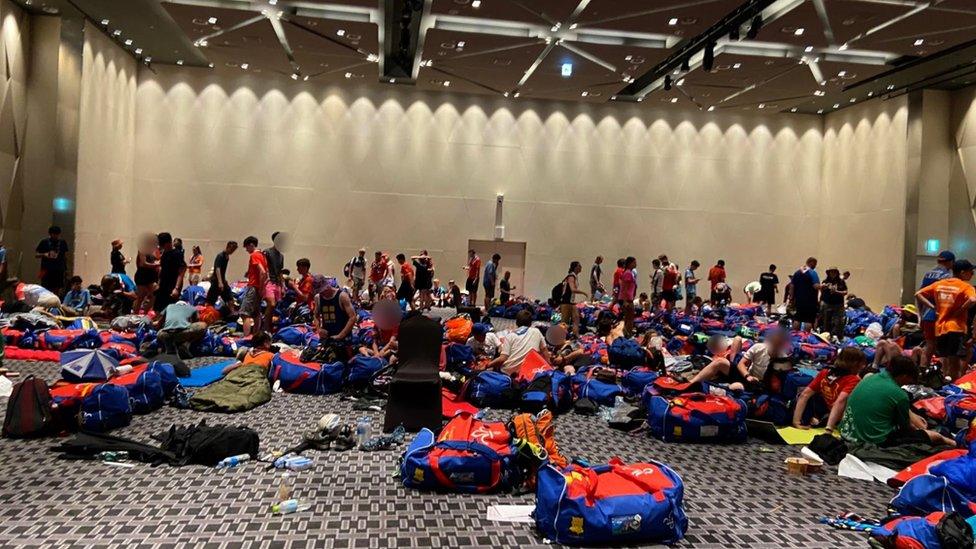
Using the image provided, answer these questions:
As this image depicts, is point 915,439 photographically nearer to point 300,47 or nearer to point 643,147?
point 300,47

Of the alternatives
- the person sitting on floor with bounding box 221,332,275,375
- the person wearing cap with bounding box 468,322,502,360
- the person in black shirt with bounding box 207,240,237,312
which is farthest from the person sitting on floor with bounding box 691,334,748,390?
the person in black shirt with bounding box 207,240,237,312

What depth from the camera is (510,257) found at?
912 inches

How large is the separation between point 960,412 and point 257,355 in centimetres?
774

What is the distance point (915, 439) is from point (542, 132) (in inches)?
738

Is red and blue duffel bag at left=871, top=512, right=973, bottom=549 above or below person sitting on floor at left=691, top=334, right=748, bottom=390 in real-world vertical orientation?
below

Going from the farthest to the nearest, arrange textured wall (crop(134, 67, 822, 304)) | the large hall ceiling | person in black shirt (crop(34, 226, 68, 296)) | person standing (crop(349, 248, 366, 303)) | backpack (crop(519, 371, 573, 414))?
textured wall (crop(134, 67, 822, 304)) → person standing (crop(349, 248, 366, 303)) → the large hall ceiling → person in black shirt (crop(34, 226, 68, 296)) → backpack (crop(519, 371, 573, 414))

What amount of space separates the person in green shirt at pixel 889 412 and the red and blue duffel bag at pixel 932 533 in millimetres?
2163

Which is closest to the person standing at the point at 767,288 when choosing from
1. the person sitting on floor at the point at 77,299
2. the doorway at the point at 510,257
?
the doorway at the point at 510,257

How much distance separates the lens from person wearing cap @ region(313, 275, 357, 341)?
834 cm

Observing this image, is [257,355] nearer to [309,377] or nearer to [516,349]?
[309,377]

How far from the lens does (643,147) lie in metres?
23.6

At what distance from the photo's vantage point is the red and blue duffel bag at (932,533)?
11.1 feet

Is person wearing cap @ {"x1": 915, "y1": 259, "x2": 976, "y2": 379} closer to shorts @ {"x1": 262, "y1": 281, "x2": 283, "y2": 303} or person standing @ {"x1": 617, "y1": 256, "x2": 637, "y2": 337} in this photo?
person standing @ {"x1": 617, "y1": 256, "x2": 637, "y2": 337}

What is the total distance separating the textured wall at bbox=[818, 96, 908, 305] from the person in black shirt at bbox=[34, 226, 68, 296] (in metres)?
22.8
